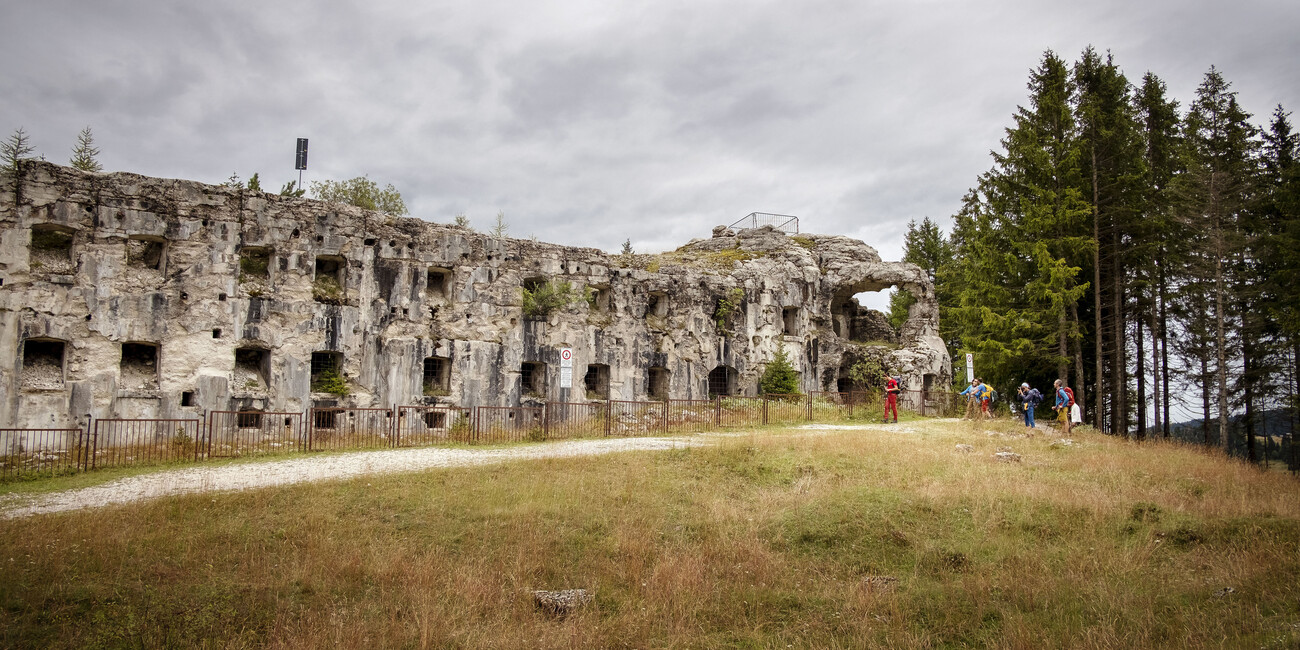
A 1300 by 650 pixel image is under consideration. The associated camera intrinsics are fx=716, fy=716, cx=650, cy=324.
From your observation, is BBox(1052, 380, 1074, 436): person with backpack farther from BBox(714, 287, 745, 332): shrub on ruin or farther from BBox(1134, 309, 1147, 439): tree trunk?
BBox(714, 287, 745, 332): shrub on ruin

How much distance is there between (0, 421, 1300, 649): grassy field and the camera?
621 cm

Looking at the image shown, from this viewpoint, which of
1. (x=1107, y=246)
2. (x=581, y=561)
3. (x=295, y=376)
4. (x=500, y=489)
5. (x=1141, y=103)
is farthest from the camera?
(x=1141, y=103)

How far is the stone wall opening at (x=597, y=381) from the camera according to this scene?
26714 mm

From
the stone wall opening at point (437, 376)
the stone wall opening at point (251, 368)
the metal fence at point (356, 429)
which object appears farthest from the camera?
the stone wall opening at point (437, 376)

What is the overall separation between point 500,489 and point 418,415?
1215 centimetres

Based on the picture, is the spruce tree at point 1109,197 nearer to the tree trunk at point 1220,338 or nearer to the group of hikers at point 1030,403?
the tree trunk at point 1220,338

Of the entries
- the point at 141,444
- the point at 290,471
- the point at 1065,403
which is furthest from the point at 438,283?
the point at 1065,403

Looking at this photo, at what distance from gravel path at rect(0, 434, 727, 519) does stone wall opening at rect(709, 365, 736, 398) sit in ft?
38.7

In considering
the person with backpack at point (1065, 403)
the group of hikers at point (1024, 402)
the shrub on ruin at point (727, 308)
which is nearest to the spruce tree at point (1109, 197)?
the group of hikers at point (1024, 402)

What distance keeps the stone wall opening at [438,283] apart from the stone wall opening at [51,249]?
9.51 metres

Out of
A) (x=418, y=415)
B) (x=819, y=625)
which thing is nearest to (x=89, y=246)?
(x=418, y=415)

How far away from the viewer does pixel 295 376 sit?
2125cm

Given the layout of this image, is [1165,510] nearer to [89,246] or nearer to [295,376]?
[295,376]

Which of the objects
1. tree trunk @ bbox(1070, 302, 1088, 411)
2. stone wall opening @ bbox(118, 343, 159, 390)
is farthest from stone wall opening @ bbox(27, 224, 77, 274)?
tree trunk @ bbox(1070, 302, 1088, 411)
